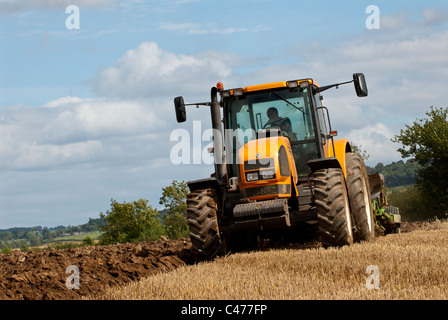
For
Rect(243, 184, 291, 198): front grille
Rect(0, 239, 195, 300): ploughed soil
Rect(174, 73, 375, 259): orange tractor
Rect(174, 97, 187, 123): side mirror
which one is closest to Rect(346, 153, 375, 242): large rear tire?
Rect(174, 73, 375, 259): orange tractor

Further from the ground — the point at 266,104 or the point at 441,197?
the point at 266,104

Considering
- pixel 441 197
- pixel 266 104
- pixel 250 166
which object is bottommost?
pixel 441 197

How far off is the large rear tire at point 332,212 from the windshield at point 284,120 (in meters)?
1.10

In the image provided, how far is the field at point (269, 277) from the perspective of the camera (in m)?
6.49

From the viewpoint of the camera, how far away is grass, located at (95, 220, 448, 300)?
6.36 metres

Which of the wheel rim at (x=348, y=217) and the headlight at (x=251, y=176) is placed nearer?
the wheel rim at (x=348, y=217)

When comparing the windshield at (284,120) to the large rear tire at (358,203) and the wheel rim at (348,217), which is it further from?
the wheel rim at (348,217)

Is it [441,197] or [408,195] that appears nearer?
[441,197]

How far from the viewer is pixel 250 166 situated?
9969 mm

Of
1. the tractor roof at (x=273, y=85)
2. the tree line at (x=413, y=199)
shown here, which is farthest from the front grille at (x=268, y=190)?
the tree line at (x=413, y=199)

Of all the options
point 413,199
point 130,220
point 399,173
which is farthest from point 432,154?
point 399,173
